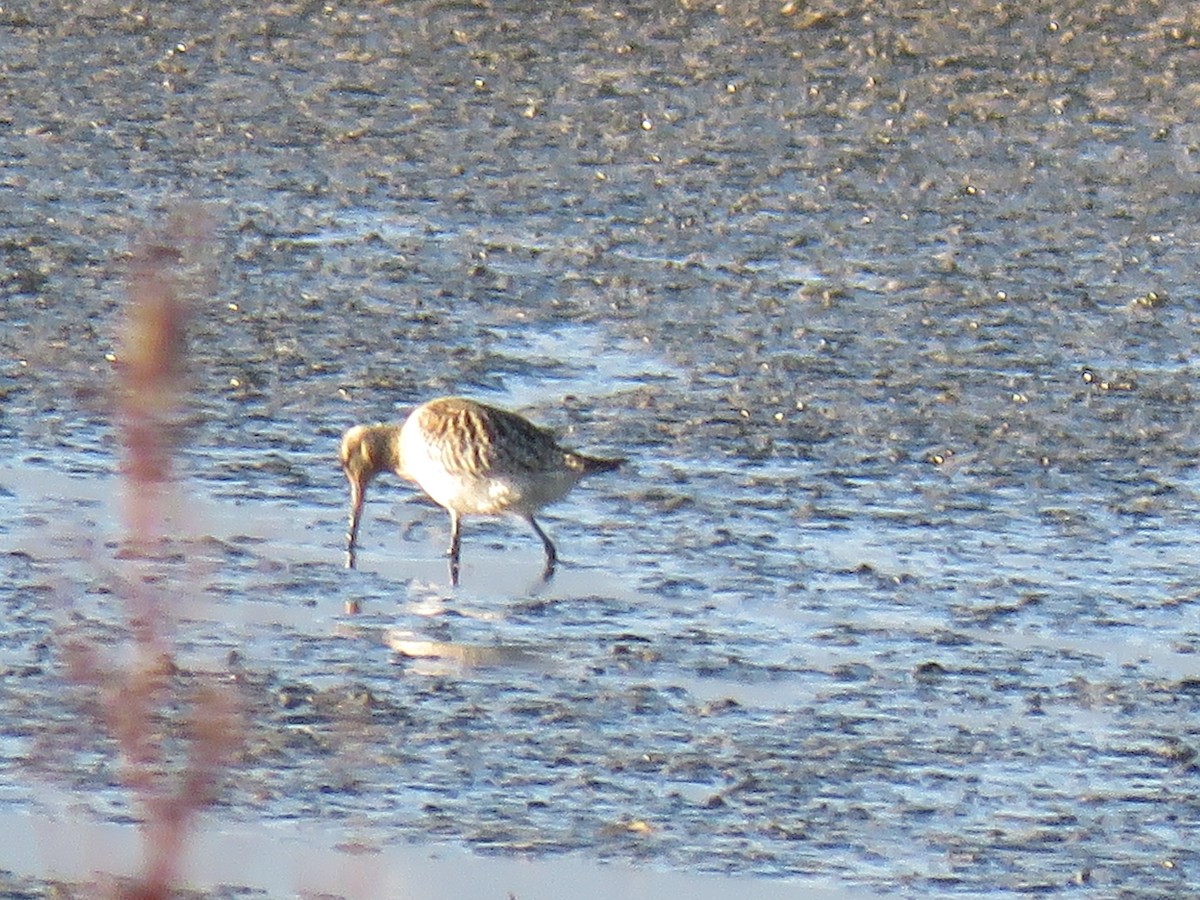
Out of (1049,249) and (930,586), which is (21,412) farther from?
(1049,249)

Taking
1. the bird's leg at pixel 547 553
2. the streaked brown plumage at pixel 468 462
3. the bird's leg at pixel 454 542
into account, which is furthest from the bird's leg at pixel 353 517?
the bird's leg at pixel 547 553

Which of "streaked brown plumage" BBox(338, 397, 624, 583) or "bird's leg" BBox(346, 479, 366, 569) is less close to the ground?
"streaked brown plumage" BBox(338, 397, 624, 583)

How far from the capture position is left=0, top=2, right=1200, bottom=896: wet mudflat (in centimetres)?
679

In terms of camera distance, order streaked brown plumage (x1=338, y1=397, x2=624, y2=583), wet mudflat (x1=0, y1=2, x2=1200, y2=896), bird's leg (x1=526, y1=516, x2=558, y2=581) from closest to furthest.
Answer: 1. wet mudflat (x1=0, y1=2, x2=1200, y2=896)
2. bird's leg (x1=526, y1=516, x2=558, y2=581)
3. streaked brown plumage (x1=338, y1=397, x2=624, y2=583)

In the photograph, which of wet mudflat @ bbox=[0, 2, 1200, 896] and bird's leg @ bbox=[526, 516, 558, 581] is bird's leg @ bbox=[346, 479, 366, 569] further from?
bird's leg @ bbox=[526, 516, 558, 581]

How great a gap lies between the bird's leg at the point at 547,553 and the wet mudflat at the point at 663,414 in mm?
77

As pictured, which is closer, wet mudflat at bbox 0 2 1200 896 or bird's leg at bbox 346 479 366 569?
wet mudflat at bbox 0 2 1200 896

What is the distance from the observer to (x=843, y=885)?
6.18 m

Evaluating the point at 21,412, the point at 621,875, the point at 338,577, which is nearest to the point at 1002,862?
the point at 621,875

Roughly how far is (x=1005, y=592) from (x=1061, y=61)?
844cm

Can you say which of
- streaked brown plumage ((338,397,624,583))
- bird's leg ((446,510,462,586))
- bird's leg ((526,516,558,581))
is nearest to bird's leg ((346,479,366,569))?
streaked brown plumage ((338,397,624,583))

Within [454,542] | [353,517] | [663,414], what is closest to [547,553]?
[454,542]

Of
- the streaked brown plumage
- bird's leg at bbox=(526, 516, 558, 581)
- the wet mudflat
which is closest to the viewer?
the wet mudflat

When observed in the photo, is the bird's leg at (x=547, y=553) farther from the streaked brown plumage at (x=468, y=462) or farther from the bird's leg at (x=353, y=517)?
the bird's leg at (x=353, y=517)
